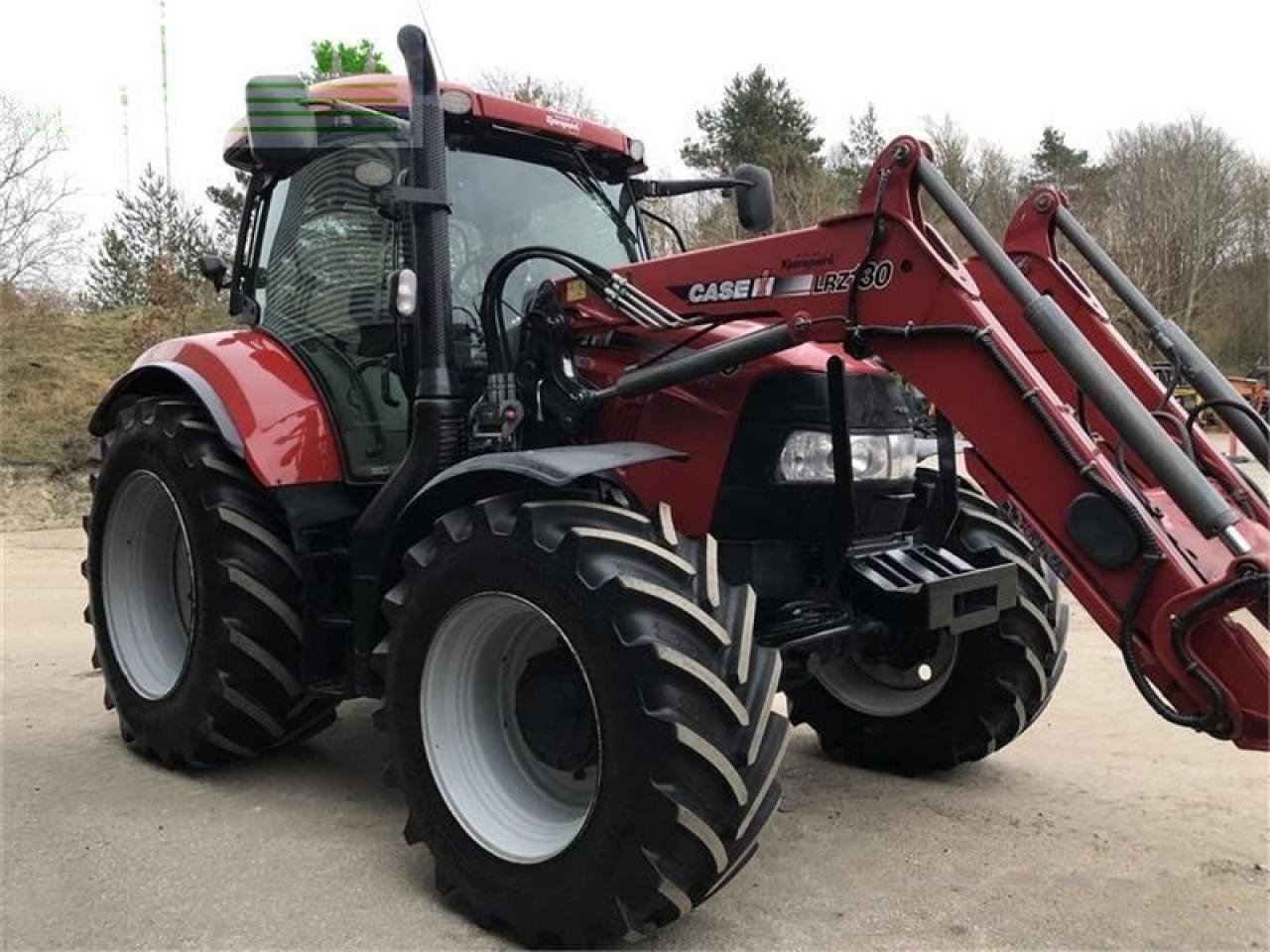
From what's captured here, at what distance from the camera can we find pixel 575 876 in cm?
271

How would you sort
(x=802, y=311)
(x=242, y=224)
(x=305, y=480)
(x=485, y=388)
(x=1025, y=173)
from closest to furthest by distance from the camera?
(x=802, y=311), (x=485, y=388), (x=305, y=480), (x=242, y=224), (x=1025, y=173)

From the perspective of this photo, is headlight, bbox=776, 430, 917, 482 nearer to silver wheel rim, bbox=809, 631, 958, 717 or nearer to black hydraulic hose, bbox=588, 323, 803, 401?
black hydraulic hose, bbox=588, 323, 803, 401

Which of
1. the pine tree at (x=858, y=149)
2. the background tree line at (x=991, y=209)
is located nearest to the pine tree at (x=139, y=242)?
the background tree line at (x=991, y=209)

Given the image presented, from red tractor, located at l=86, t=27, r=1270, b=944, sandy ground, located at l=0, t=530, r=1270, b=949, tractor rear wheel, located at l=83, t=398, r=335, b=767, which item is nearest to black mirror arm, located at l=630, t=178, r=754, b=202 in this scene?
red tractor, located at l=86, t=27, r=1270, b=944

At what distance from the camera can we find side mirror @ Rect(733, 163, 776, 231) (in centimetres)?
446

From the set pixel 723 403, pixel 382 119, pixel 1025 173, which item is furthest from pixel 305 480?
pixel 1025 173

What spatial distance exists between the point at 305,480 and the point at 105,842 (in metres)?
1.36

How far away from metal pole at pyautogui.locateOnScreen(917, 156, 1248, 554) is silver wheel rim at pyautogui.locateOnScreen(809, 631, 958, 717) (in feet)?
5.48

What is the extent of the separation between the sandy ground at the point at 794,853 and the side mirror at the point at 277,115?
223 centimetres

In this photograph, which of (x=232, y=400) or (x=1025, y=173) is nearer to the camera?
(x=232, y=400)

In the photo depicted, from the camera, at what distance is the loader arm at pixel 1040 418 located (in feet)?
7.84

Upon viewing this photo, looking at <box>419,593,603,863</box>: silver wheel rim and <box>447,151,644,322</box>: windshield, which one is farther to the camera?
<box>447,151,644,322</box>: windshield

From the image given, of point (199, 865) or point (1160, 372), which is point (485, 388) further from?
point (1160, 372)

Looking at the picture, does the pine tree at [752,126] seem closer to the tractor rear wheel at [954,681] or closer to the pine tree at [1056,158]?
the pine tree at [1056,158]
